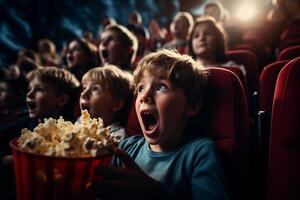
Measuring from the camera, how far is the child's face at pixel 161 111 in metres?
0.90

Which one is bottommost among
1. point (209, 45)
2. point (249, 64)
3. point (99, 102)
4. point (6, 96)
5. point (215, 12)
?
point (6, 96)

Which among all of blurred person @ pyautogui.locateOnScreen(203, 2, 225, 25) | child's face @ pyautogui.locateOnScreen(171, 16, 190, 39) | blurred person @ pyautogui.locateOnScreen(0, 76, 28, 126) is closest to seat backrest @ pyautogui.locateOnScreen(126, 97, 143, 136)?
blurred person @ pyautogui.locateOnScreen(0, 76, 28, 126)

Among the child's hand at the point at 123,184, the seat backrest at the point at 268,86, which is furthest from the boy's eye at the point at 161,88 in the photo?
the seat backrest at the point at 268,86

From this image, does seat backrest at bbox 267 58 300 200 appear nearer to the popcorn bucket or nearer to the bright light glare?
the popcorn bucket

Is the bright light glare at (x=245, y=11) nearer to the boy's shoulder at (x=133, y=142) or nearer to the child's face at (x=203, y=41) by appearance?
the child's face at (x=203, y=41)

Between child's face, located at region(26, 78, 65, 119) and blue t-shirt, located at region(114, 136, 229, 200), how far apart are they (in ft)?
2.33

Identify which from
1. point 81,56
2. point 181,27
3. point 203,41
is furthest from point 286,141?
point 181,27

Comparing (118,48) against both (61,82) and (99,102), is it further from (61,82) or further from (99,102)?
(99,102)

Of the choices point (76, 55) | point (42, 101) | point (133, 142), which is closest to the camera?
point (133, 142)

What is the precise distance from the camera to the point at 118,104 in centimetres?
137

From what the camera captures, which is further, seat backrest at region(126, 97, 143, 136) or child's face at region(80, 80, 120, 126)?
child's face at region(80, 80, 120, 126)

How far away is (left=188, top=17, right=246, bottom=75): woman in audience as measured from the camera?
2080mm

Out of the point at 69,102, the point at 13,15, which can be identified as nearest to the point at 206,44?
the point at 69,102

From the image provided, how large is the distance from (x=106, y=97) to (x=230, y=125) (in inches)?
22.5
